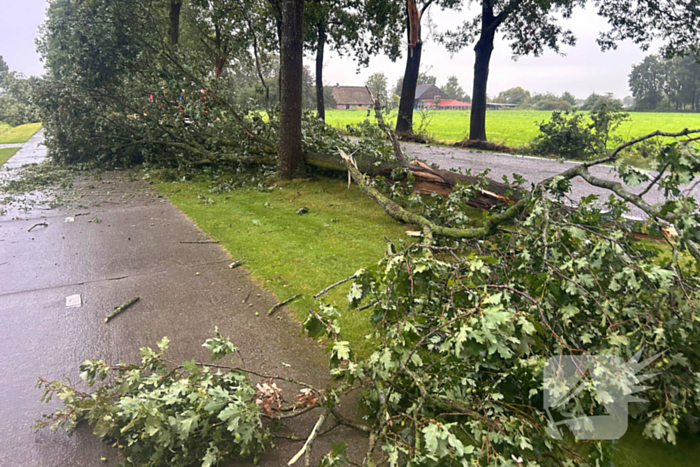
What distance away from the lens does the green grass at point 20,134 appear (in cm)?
2258

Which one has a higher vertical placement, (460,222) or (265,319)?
(460,222)

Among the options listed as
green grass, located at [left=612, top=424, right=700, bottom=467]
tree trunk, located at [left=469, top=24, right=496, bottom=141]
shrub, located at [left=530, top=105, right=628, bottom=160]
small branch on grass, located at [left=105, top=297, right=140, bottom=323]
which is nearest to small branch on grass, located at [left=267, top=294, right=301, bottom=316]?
small branch on grass, located at [left=105, top=297, right=140, bottom=323]

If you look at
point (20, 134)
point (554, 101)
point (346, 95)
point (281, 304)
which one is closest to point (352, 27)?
point (281, 304)

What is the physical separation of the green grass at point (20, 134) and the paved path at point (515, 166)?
77.0ft

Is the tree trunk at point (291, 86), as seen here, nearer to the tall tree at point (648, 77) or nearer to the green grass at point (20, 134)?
the green grass at point (20, 134)

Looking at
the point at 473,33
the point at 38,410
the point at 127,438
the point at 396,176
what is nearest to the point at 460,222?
the point at 396,176

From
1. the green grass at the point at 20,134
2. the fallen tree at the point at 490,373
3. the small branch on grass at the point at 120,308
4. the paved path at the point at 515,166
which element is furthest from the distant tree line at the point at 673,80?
the green grass at the point at 20,134

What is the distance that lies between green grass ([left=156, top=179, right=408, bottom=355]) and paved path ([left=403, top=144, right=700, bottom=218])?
2.29 meters

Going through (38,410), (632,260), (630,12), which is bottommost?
(38,410)

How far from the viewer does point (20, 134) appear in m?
25.6

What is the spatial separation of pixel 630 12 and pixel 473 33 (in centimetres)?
536

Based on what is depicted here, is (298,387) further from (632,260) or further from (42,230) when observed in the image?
(42,230)

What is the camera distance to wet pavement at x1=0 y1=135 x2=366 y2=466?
216 centimetres

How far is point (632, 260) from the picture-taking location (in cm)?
217
